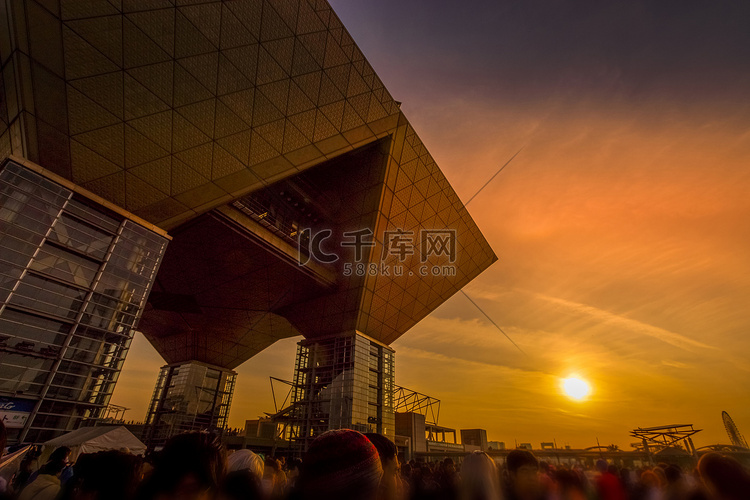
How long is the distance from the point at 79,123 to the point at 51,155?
151 centimetres

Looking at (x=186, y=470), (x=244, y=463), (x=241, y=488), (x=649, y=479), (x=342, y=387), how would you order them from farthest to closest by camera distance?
(x=342, y=387), (x=649, y=479), (x=244, y=463), (x=241, y=488), (x=186, y=470)

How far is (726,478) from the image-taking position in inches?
102

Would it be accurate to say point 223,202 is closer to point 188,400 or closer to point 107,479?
point 107,479

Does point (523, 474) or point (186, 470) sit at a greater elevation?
point (186, 470)

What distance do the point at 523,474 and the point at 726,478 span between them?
5.08 ft

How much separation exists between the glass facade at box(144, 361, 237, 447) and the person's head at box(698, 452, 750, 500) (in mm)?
30466

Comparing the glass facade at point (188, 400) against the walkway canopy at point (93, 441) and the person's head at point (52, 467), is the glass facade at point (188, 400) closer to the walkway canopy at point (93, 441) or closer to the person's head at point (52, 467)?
the walkway canopy at point (93, 441)

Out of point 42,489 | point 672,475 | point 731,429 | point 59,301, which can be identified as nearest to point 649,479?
point 672,475

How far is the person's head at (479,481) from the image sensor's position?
2.49 meters

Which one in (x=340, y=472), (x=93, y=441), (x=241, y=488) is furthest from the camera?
(x=93, y=441)

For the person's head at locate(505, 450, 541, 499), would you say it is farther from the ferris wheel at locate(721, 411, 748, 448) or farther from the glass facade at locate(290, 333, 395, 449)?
the ferris wheel at locate(721, 411, 748, 448)

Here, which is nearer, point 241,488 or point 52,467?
point 241,488

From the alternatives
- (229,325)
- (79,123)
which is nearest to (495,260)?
(229,325)

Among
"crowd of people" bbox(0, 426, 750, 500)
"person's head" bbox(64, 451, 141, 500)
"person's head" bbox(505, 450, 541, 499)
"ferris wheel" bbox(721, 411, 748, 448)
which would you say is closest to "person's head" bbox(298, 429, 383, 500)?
"crowd of people" bbox(0, 426, 750, 500)
